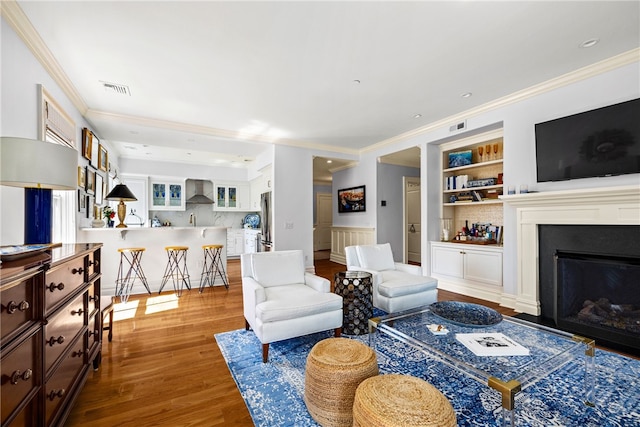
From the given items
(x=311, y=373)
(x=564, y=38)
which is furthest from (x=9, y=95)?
(x=564, y=38)

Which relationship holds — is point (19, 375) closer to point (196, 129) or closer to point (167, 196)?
point (196, 129)

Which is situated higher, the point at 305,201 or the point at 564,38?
the point at 564,38

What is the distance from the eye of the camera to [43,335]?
122cm

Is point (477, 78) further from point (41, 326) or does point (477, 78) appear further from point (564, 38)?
point (41, 326)

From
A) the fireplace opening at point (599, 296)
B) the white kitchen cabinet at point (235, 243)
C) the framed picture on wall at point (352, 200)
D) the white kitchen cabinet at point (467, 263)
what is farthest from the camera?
the white kitchen cabinet at point (235, 243)

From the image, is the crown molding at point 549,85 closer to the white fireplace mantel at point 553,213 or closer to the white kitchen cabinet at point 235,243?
the white fireplace mantel at point 553,213

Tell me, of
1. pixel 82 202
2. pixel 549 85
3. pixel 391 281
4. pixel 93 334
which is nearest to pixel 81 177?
pixel 82 202

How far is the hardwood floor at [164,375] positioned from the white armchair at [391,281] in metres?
1.10

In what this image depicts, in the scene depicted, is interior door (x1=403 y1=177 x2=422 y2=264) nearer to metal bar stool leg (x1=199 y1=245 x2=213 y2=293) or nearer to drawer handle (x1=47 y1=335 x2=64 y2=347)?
metal bar stool leg (x1=199 y1=245 x2=213 y2=293)

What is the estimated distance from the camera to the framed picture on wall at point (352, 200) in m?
6.29

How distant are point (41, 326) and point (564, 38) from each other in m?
4.07

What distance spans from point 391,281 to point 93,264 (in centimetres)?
275

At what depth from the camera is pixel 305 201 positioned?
216 inches

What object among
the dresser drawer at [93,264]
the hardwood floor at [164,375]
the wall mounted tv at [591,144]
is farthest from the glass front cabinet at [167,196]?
the wall mounted tv at [591,144]
